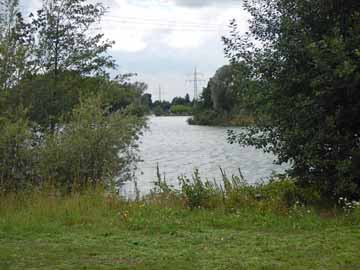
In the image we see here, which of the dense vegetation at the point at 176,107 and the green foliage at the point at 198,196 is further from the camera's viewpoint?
the dense vegetation at the point at 176,107

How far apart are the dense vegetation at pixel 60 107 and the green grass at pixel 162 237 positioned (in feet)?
6.04

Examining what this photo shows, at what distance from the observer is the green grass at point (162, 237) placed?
6.36 metres

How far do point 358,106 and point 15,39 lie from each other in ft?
32.1

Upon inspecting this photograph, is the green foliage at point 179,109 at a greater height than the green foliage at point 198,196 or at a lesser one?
greater

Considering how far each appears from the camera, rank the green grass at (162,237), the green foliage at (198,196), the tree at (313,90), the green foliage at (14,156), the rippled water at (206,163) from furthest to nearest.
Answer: the rippled water at (206,163)
the green foliage at (14,156)
the green foliage at (198,196)
the tree at (313,90)
the green grass at (162,237)

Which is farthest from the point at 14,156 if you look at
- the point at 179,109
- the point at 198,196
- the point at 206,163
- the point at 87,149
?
the point at 179,109

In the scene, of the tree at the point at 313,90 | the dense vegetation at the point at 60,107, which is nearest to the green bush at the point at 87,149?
the dense vegetation at the point at 60,107

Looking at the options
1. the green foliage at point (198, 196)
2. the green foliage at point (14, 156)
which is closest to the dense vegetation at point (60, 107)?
the green foliage at point (14, 156)

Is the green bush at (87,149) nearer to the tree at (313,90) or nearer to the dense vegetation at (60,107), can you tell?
the dense vegetation at (60,107)

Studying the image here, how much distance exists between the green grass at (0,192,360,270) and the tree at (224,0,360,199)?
101 cm

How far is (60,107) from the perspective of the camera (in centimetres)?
1753

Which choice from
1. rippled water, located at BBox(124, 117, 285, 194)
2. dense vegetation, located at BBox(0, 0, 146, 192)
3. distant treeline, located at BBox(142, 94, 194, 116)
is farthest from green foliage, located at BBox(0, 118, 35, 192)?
distant treeline, located at BBox(142, 94, 194, 116)

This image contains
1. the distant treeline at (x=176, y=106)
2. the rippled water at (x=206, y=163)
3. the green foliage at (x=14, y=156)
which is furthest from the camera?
the distant treeline at (x=176, y=106)

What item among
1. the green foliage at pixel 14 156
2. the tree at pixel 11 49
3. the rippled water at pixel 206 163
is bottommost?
the rippled water at pixel 206 163
